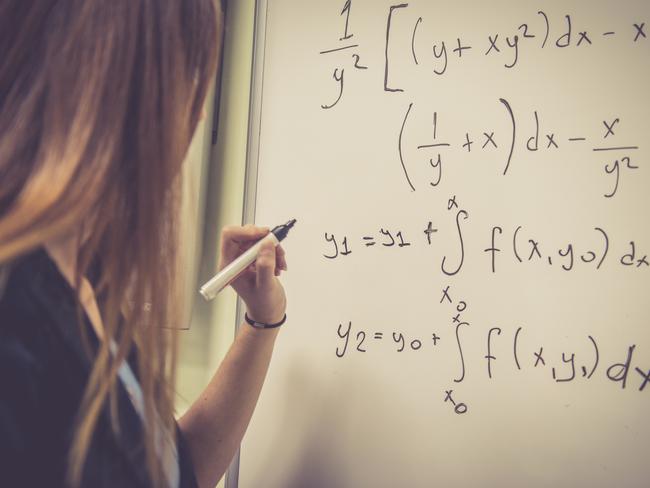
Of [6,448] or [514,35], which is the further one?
[514,35]

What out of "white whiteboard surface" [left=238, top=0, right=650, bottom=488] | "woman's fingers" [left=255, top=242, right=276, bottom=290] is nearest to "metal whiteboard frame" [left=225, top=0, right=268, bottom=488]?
"white whiteboard surface" [left=238, top=0, right=650, bottom=488]

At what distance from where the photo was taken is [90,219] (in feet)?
1.11

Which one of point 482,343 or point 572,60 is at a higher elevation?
point 572,60

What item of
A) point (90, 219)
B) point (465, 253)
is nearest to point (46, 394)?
point (90, 219)

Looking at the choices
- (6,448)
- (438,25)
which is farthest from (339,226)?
(6,448)

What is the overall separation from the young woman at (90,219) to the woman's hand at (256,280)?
0.42ft

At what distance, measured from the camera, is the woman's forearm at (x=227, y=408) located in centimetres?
51

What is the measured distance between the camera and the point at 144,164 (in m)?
0.34

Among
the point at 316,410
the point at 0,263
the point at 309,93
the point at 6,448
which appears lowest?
the point at 316,410

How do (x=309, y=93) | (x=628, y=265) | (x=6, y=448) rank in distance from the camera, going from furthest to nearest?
(x=309, y=93), (x=628, y=265), (x=6, y=448)

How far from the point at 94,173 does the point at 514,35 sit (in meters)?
0.55

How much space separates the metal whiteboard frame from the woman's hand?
0.11m

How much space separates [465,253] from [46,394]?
48 cm

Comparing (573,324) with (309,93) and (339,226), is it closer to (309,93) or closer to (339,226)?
(339,226)
